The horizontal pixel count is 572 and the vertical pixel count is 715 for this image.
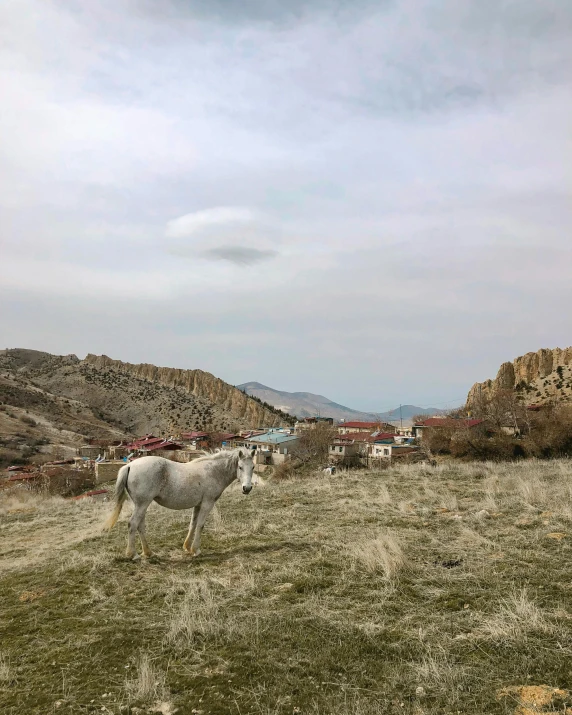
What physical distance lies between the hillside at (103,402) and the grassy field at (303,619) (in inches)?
2209

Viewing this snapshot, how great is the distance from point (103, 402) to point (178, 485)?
4714 inches

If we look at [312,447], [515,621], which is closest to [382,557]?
[515,621]

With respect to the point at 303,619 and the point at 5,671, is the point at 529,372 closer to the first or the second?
the point at 303,619

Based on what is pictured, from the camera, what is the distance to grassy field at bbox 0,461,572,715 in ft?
13.5

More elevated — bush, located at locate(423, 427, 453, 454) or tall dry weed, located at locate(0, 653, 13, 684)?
tall dry weed, located at locate(0, 653, 13, 684)

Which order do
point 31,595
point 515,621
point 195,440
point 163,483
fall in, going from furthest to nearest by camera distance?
1. point 195,440
2. point 163,483
3. point 31,595
4. point 515,621

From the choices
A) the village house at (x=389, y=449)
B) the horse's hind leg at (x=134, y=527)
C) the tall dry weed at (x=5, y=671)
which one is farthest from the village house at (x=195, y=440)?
the tall dry weed at (x=5, y=671)

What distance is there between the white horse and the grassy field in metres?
0.58

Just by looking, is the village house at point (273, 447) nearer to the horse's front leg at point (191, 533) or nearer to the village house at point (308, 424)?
the village house at point (308, 424)

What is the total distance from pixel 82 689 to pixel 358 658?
273cm

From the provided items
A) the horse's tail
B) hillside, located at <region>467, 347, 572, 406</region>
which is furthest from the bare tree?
the horse's tail

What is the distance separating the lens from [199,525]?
923 centimetres

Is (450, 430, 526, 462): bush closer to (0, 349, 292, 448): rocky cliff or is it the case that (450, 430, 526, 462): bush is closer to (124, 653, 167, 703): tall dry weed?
(124, 653, 167, 703): tall dry weed

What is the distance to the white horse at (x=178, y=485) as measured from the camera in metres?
8.96
